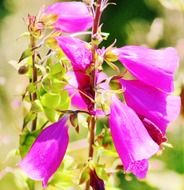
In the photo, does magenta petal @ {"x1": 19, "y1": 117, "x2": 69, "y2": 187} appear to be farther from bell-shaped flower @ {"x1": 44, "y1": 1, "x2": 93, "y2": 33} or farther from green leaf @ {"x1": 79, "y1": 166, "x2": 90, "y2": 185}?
bell-shaped flower @ {"x1": 44, "y1": 1, "x2": 93, "y2": 33}

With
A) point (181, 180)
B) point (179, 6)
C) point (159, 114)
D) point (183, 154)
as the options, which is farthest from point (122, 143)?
point (183, 154)

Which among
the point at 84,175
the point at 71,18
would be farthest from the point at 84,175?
the point at 71,18

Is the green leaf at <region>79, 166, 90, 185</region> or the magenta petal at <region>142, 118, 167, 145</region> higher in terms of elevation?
the magenta petal at <region>142, 118, 167, 145</region>

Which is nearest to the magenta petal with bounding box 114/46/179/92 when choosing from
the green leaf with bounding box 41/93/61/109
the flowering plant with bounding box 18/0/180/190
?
the flowering plant with bounding box 18/0/180/190

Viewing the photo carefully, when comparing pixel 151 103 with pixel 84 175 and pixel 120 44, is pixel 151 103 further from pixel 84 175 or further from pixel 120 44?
pixel 120 44

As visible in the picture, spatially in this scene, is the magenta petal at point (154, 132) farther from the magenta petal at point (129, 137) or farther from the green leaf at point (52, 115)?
the green leaf at point (52, 115)

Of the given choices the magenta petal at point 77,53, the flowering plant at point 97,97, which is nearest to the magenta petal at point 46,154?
the flowering plant at point 97,97
